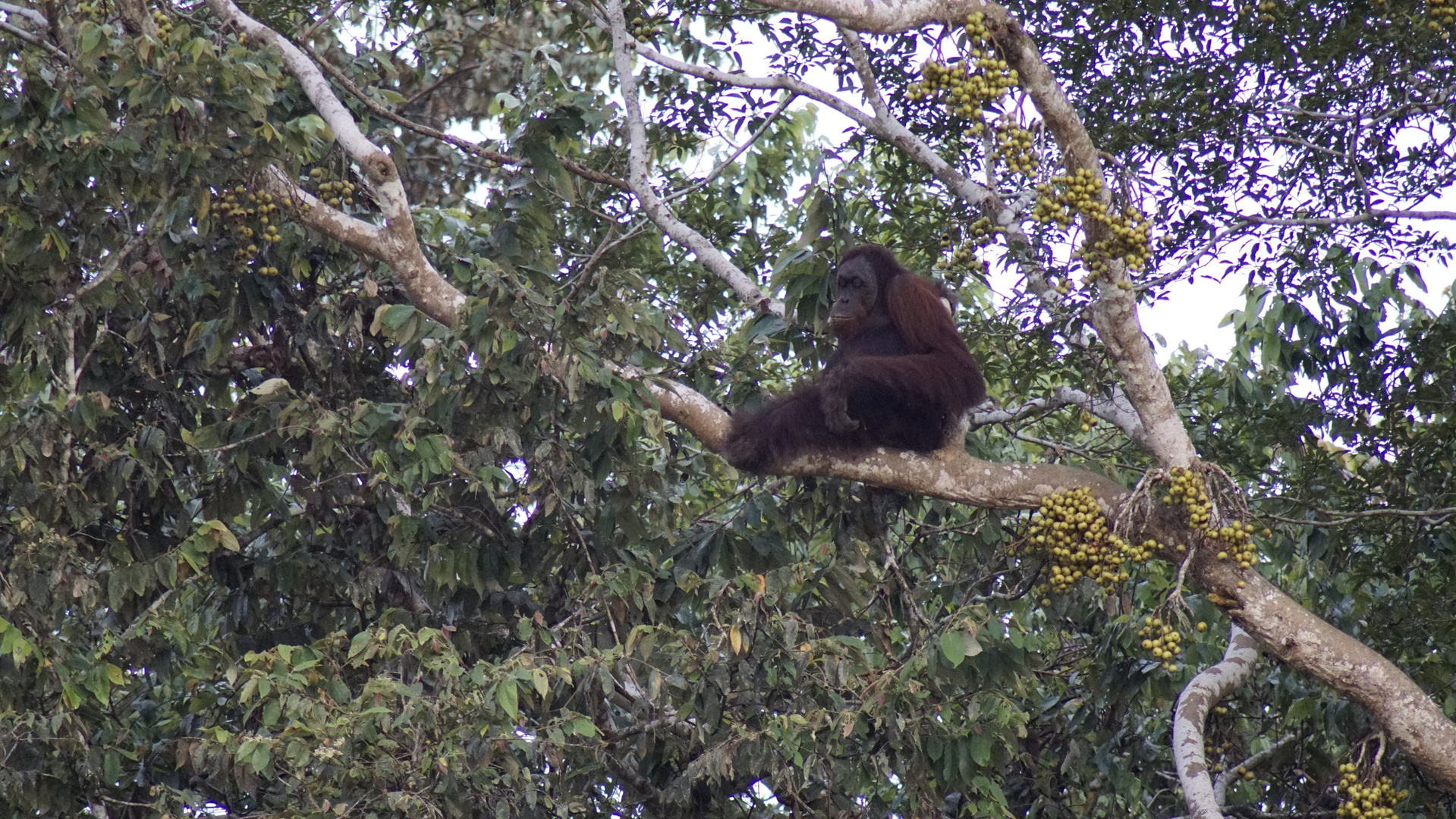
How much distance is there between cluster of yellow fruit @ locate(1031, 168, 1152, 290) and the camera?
14.5 feet

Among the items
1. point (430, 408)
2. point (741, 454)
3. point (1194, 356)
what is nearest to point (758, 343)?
point (741, 454)

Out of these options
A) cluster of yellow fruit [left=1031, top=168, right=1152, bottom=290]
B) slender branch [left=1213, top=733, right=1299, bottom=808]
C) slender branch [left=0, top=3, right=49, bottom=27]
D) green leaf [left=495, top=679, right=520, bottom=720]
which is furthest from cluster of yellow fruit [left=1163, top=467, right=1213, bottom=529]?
slender branch [left=0, top=3, right=49, bottom=27]

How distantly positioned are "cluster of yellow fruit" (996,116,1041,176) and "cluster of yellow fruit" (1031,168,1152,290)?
8cm

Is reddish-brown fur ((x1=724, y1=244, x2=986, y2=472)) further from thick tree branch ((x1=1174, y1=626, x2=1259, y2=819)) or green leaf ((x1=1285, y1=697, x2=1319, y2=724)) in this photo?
green leaf ((x1=1285, y1=697, x2=1319, y2=724))

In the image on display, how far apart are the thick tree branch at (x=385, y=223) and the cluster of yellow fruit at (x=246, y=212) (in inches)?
4.2

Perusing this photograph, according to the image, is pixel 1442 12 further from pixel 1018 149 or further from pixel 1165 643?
pixel 1165 643

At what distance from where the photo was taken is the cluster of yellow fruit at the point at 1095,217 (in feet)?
14.5

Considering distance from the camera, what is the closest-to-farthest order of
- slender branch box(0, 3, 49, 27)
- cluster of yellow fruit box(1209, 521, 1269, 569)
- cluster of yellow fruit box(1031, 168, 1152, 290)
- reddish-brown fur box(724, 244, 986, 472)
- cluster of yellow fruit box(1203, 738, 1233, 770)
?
cluster of yellow fruit box(1031, 168, 1152, 290) → cluster of yellow fruit box(1209, 521, 1269, 569) → reddish-brown fur box(724, 244, 986, 472) → slender branch box(0, 3, 49, 27) → cluster of yellow fruit box(1203, 738, 1233, 770)

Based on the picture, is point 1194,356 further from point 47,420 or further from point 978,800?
point 47,420

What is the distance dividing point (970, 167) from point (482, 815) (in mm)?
3874

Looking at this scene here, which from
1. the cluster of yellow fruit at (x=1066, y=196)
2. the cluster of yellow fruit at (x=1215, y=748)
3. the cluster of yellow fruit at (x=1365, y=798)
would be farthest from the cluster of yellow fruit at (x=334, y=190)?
the cluster of yellow fruit at (x=1215, y=748)

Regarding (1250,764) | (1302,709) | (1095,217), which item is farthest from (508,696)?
(1250,764)

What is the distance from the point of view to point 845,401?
5129mm

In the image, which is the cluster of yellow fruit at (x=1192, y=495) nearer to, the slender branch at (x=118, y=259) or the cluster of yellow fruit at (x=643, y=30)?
the cluster of yellow fruit at (x=643, y=30)
